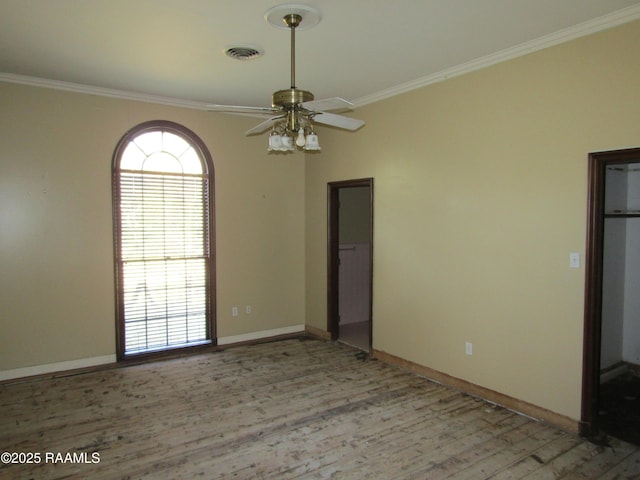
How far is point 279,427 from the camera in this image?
3189mm

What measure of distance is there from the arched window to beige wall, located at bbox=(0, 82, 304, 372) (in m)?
0.11

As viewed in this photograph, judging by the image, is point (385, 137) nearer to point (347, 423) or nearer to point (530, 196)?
point (530, 196)

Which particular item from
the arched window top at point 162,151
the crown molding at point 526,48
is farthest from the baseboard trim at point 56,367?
the crown molding at point 526,48

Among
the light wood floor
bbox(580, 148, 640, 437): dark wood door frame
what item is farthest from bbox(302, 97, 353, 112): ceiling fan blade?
the light wood floor

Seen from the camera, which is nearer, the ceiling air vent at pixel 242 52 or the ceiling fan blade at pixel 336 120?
Answer: the ceiling fan blade at pixel 336 120

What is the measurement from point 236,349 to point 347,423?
2.23 meters

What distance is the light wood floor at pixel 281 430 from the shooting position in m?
2.65

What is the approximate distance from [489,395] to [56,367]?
13.4 feet

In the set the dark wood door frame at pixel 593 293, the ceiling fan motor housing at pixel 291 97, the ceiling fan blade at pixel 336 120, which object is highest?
the ceiling fan motor housing at pixel 291 97

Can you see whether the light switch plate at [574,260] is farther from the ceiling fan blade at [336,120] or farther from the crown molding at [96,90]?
the crown molding at [96,90]

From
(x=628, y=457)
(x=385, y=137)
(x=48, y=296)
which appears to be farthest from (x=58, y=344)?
(x=628, y=457)

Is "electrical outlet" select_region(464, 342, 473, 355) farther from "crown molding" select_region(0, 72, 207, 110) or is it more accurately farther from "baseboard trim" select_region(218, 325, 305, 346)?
"crown molding" select_region(0, 72, 207, 110)

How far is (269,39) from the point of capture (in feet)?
10.3

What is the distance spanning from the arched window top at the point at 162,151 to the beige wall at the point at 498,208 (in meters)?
1.95
